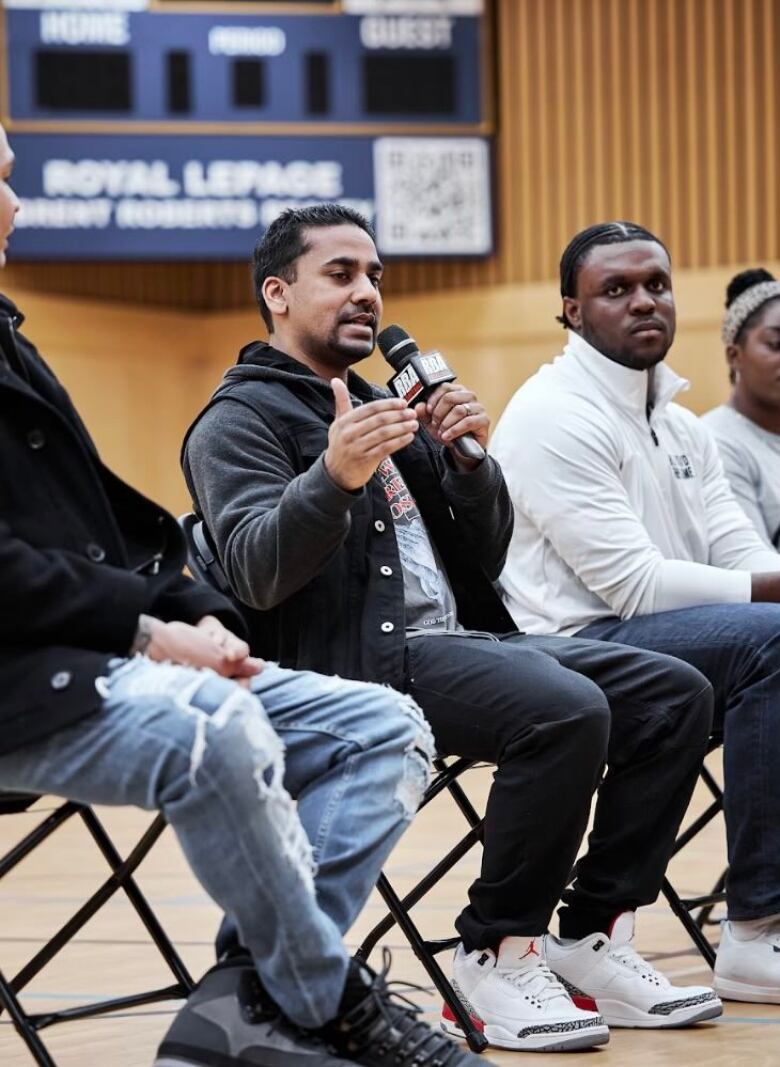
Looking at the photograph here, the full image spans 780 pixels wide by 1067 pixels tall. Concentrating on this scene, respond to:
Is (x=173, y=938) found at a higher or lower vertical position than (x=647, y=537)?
lower

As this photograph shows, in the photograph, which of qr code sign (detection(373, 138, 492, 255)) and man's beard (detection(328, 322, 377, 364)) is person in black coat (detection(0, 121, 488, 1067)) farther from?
qr code sign (detection(373, 138, 492, 255))

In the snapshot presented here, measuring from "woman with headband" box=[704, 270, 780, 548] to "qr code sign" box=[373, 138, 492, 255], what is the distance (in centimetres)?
443

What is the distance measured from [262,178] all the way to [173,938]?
5.23 metres

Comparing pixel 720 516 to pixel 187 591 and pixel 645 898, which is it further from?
pixel 187 591

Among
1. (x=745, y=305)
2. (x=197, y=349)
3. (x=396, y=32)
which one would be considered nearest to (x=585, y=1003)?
(x=745, y=305)

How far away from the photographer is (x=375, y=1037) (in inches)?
78.7

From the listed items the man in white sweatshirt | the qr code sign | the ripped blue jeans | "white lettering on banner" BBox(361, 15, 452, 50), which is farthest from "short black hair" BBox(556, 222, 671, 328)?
"white lettering on banner" BBox(361, 15, 452, 50)

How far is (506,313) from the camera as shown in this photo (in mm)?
9016

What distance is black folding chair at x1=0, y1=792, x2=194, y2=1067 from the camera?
2.15 m

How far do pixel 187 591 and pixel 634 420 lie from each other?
1416 millimetres

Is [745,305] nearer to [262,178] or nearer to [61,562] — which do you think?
[61,562]

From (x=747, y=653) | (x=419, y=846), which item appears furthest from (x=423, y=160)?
(x=747, y=653)

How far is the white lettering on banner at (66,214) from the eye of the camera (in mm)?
8031

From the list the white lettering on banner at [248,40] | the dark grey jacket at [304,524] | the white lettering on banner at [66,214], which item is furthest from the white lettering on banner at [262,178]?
the dark grey jacket at [304,524]
